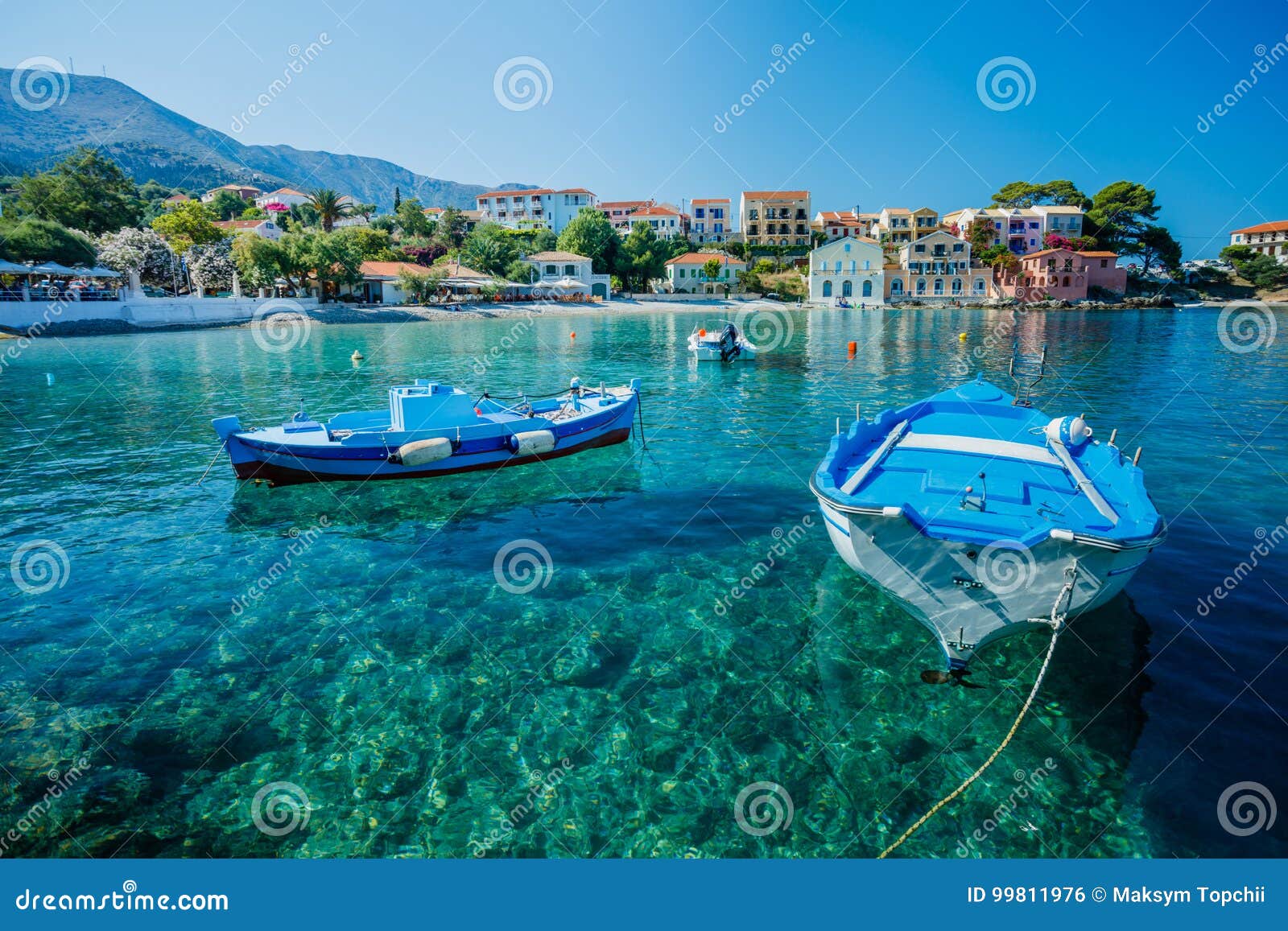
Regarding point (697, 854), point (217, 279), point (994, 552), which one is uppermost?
point (217, 279)

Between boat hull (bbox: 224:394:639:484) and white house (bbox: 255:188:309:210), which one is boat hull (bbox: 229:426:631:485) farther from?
white house (bbox: 255:188:309:210)

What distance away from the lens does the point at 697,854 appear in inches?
218

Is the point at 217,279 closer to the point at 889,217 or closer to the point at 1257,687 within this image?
the point at 1257,687

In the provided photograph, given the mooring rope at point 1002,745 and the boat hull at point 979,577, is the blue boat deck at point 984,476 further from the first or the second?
the mooring rope at point 1002,745

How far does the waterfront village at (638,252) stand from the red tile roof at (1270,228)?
25cm

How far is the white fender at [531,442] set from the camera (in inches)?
616

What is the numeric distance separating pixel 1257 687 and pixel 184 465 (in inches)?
838

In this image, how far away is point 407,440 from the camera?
14.8m

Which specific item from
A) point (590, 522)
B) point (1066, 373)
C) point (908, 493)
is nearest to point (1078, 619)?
point (908, 493)

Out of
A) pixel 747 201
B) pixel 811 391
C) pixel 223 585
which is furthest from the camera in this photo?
pixel 747 201

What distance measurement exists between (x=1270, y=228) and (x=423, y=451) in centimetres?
14487

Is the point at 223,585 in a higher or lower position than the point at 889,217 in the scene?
lower

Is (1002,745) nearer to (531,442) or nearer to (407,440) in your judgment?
(531,442)

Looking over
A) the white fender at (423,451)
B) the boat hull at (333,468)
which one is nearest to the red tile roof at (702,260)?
the boat hull at (333,468)
